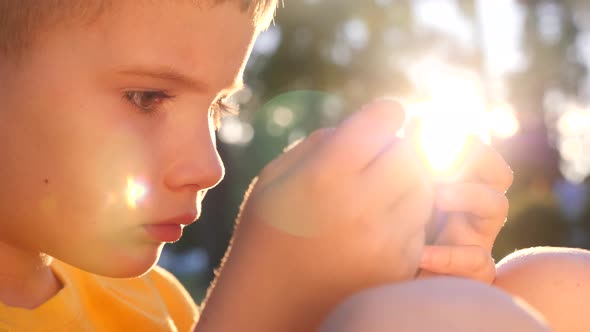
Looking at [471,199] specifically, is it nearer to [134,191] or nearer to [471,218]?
[471,218]

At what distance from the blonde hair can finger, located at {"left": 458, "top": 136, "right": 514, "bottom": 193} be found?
66 centimetres

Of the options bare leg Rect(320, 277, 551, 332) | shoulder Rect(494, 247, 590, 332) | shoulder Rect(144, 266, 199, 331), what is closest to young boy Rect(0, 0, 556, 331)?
shoulder Rect(494, 247, 590, 332)

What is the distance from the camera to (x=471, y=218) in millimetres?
1455

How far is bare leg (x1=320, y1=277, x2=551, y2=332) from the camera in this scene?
98cm

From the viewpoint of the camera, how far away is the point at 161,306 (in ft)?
7.27

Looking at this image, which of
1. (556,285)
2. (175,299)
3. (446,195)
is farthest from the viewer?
(175,299)

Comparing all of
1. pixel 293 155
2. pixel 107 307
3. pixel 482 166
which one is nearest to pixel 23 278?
pixel 107 307

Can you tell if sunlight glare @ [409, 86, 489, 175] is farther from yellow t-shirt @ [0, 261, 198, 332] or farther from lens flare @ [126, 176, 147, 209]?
yellow t-shirt @ [0, 261, 198, 332]

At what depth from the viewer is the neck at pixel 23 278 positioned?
1.75 meters

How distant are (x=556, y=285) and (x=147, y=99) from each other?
0.94m

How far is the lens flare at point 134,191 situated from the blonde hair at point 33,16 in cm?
35

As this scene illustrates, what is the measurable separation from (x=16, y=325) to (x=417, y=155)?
3.19 ft

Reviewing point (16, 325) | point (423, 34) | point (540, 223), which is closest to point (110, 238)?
point (16, 325)

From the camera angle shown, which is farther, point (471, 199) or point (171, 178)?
point (171, 178)
